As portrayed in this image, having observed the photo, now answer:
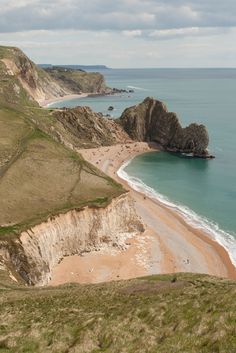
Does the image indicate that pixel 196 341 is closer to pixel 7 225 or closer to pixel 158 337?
pixel 158 337

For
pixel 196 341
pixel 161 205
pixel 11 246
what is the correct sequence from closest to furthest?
pixel 196 341 < pixel 11 246 < pixel 161 205

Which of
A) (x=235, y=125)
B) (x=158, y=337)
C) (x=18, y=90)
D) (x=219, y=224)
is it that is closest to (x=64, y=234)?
(x=219, y=224)

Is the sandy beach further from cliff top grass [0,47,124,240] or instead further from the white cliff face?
cliff top grass [0,47,124,240]

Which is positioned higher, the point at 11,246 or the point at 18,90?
the point at 18,90

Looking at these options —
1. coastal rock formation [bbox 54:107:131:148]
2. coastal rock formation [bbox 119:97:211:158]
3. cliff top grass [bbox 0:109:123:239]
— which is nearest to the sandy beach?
cliff top grass [bbox 0:109:123:239]

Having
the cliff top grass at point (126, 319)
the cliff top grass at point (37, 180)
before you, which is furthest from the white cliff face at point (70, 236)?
the cliff top grass at point (126, 319)

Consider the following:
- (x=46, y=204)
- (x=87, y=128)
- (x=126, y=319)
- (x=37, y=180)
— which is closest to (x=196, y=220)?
(x=37, y=180)

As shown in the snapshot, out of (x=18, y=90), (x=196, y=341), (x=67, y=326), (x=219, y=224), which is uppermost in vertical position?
(x=18, y=90)

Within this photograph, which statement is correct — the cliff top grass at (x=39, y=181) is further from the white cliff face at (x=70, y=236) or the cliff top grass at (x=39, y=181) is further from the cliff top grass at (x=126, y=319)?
the cliff top grass at (x=126, y=319)

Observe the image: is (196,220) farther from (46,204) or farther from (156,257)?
(46,204)
